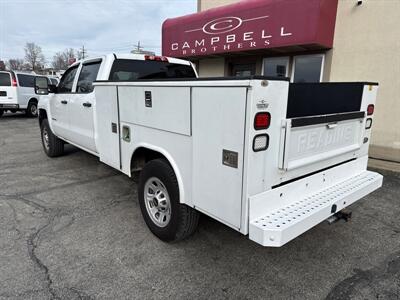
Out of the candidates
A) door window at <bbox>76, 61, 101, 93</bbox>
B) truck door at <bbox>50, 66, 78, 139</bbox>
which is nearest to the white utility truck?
door window at <bbox>76, 61, 101, 93</bbox>

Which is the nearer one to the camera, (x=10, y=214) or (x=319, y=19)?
(x=10, y=214)

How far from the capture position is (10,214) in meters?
3.86

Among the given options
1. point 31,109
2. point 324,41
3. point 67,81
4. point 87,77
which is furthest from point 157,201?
point 31,109

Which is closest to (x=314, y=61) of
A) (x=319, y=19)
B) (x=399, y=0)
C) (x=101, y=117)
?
(x=319, y=19)

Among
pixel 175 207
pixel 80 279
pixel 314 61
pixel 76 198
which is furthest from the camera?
pixel 314 61

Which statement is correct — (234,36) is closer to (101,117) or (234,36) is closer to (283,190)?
(101,117)

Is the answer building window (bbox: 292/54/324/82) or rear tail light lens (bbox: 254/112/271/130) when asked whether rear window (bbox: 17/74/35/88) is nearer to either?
building window (bbox: 292/54/324/82)

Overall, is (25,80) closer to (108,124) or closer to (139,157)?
(108,124)

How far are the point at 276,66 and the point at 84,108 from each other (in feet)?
20.0

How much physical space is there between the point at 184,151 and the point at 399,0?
6241mm

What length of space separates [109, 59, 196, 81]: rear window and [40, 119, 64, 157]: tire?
3.16 metres

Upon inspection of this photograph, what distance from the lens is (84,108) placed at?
4.48 meters

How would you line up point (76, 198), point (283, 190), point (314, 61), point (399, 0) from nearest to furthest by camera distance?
point (283, 190)
point (76, 198)
point (399, 0)
point (314, 61)

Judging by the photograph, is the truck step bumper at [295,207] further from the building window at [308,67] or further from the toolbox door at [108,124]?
the building window at [308,67]
